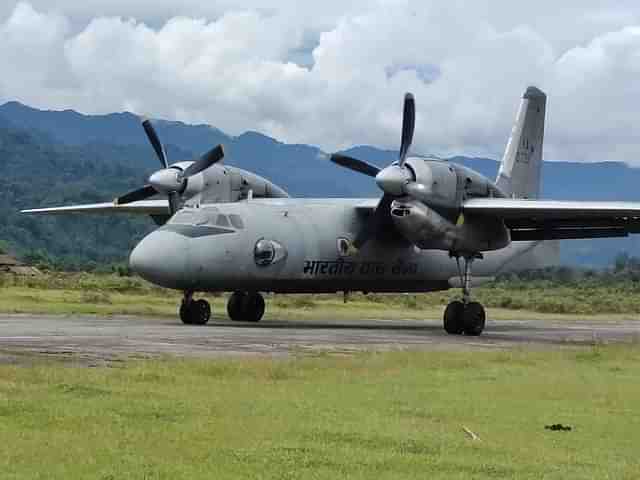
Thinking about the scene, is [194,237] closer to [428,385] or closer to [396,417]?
[428,385]

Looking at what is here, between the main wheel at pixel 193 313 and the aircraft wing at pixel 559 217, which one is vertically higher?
the aircraft wing at pixel 559 217

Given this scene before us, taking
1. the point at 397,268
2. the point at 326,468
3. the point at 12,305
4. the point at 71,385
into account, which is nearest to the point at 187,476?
the point at 326,468

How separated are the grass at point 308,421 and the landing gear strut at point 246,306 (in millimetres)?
16542

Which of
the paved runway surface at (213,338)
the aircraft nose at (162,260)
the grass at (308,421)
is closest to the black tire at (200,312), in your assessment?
the paved runway surface at (213,338)

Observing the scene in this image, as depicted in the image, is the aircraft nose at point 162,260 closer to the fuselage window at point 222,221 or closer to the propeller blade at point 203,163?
the fuselage window at point 222,221

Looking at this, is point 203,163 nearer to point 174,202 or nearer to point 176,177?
point 176,177

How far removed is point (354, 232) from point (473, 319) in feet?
16.9

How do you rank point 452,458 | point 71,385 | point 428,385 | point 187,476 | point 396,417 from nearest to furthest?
point 187,476, point 452,458, point 396,417, point 71,385, point 428,385

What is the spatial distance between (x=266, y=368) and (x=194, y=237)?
1335 cm

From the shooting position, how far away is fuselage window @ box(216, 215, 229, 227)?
99.4 feet

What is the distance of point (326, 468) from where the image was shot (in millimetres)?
9172

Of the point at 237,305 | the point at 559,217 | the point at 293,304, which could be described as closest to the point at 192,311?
the point at 237,305

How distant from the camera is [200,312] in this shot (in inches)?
1220

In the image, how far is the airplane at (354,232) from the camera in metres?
29.5
